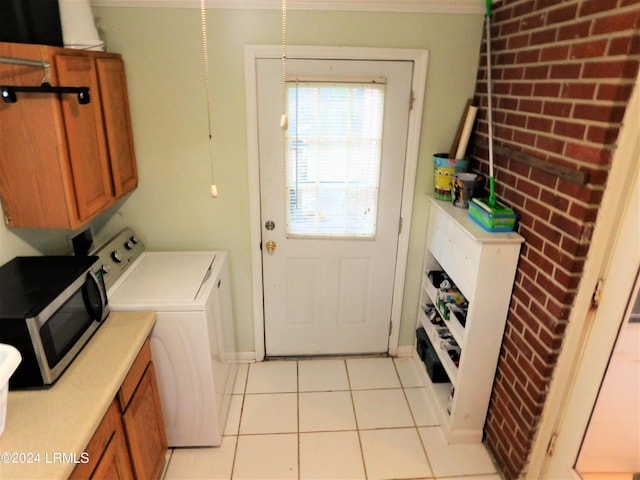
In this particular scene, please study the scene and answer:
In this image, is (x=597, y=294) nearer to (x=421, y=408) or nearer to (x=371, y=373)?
(x=421, y=408)

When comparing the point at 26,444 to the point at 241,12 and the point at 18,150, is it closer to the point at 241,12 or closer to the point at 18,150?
the point at 18,150

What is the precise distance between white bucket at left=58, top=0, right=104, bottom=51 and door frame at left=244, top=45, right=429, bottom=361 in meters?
0.74

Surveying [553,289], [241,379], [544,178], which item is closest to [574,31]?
[544,178]

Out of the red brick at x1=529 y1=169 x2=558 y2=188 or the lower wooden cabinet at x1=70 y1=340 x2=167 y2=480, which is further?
the red brick at x1=529 y1=169 x2=558 y2=188

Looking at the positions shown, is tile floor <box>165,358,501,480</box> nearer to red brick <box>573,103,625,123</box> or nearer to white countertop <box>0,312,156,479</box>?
white countertop <box>0,312,156,479</box>

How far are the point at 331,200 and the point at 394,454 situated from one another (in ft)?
4.74

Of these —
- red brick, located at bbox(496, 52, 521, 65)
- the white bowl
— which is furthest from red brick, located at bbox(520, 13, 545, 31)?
the white bowl

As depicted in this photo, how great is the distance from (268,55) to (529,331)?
6.21 feet

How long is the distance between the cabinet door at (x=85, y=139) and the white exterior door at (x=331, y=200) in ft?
2.72

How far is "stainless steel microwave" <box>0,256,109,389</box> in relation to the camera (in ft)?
4.39

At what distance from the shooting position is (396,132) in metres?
2.43

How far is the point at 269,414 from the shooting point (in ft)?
8.06

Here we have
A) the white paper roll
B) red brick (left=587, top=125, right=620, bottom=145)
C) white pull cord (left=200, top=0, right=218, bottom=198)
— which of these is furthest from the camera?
the white paper roll

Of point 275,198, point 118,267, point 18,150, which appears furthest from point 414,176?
point 18,150
